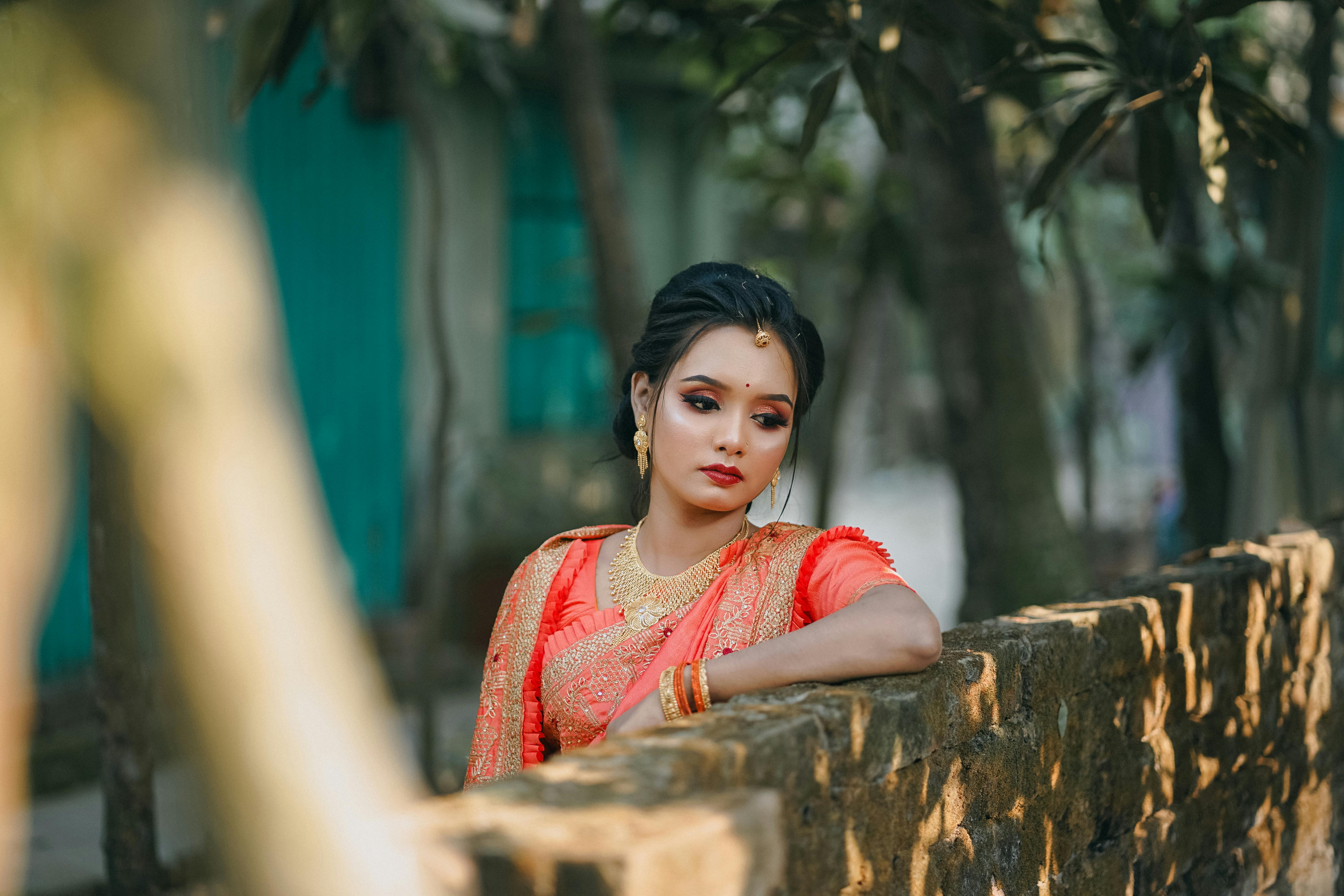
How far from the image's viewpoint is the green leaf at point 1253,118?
9.12 ft

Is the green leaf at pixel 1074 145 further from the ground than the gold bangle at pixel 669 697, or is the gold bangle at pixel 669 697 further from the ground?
the green leaf at pixel 1074 145

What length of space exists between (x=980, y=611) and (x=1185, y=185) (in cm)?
292

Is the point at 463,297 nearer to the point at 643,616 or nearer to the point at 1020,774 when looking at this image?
the point at 643,616

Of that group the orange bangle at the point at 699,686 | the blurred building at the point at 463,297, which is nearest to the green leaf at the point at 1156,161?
the orange bangle at the point at 699,686

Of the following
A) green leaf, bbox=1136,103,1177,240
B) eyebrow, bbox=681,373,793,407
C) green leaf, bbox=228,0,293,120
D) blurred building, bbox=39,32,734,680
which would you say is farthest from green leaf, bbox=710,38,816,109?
blurred building, bbox=39,32,734,680

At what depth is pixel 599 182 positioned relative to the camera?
4.33 m

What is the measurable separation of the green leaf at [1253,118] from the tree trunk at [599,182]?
76.7 inches

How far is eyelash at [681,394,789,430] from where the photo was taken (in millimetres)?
2184

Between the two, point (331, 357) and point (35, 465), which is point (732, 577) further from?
point (331, 357)

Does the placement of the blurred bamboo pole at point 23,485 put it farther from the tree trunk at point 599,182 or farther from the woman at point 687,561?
the tree trunk at point 599,182

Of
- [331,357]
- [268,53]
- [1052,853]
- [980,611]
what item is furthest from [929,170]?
[331,357]

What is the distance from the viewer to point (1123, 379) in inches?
292

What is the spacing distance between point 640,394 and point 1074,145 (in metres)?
1.26

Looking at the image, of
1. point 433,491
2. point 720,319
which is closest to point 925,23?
point 720,319
